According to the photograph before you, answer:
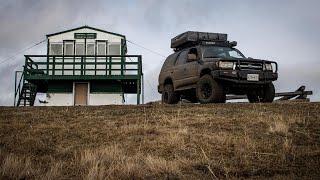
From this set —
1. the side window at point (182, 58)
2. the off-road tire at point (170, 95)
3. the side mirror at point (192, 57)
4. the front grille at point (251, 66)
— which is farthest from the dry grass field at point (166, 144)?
the off-road tire at point (170, 95)

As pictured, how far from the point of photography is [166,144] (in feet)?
24.6

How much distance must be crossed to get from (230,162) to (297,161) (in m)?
0.92

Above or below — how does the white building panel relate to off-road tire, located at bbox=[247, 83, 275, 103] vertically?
above

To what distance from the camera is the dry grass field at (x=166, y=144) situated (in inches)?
234

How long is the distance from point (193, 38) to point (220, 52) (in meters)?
2.09

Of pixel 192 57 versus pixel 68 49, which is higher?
pixel 68 49

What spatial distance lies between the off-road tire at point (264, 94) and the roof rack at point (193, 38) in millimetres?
2653

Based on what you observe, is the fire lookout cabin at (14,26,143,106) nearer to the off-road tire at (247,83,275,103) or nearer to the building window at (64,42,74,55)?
the building window at (64,42,74,55)

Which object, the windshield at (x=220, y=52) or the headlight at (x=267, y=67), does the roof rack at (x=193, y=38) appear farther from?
the headlight at (x=267, y=67)

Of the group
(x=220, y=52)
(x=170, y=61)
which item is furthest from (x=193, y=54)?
(x=170, y=61)

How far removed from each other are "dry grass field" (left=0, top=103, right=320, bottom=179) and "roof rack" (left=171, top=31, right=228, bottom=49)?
193 inches

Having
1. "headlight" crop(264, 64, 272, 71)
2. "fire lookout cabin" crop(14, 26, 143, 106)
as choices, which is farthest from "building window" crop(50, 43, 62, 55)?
"headlight" crop(264, 64, 272, 71)

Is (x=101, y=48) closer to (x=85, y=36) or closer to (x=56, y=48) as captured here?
(x=85, y=36)

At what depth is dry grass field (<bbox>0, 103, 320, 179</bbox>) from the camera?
5949mm
